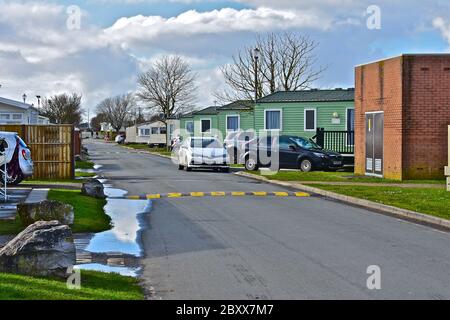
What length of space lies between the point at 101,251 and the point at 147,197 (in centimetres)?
881

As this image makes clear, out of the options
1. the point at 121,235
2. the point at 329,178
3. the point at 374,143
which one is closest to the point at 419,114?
the point at 374,143

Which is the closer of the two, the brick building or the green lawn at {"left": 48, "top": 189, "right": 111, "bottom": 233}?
the green lawn at {"left": 48, "top": 189, "right": 111, "bottom": 233}

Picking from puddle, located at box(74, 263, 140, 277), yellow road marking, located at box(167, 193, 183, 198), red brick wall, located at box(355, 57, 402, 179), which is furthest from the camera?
red brick wall, located at box(355, 57, 402, 179)

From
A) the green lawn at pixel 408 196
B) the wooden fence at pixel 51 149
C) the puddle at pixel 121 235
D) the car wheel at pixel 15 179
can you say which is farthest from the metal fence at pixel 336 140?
the puddle at pixel 121 235

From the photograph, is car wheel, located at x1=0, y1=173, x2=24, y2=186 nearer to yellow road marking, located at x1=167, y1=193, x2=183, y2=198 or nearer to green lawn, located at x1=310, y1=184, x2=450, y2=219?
yellow road marking, located at x1=167, y1=193, x2=183, y2=198

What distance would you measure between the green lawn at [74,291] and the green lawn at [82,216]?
4.33 meters

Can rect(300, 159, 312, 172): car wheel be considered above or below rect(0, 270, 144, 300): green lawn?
above

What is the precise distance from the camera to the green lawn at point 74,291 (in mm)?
7162

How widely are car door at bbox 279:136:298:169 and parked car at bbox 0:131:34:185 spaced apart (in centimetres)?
1242

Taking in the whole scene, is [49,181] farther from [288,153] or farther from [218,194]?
[288,153]

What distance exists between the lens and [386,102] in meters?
26.1

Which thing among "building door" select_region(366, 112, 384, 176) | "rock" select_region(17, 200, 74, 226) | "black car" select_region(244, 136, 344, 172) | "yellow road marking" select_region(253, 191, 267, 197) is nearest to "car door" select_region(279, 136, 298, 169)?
"black car" select_region(244, 136, 344, 172)

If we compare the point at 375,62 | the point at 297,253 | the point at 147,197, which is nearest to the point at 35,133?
the point at 147,197

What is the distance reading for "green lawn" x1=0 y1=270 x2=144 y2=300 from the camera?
716 cm
